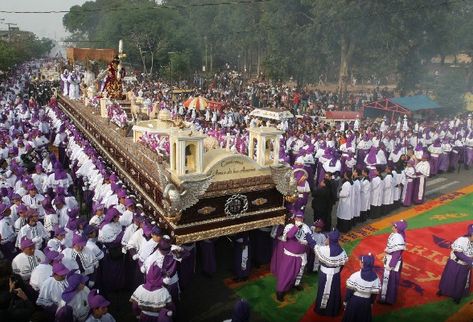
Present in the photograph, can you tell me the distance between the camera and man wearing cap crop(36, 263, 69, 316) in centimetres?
525

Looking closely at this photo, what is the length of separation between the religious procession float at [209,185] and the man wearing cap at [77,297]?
1832mm

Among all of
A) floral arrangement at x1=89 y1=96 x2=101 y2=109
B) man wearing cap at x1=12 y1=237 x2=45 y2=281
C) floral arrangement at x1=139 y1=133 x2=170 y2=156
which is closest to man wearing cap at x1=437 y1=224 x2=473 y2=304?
floral arrangement at x1=139 y1=133 x2=170 y2=156

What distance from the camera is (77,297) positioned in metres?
5.12

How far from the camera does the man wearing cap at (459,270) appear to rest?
7020 millimetres

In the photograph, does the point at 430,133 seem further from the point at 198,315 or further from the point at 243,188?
the point at 198,315

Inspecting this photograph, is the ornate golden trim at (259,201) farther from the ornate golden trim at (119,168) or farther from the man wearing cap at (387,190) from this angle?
the man wearing cap at (387,190)

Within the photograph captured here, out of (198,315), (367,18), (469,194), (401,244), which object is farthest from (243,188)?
(367,18)

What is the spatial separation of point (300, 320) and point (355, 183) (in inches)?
173

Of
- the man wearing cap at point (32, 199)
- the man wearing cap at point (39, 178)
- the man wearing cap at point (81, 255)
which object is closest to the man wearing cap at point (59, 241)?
the man wearing cap at point (81, 255)

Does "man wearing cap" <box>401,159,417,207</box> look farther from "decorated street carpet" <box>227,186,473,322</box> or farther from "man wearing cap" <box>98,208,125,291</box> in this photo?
"man wearing cap" <box>98,208,125,291</box>

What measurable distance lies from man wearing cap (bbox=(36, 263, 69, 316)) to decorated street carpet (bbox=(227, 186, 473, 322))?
124 inches

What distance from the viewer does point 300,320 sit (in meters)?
6.86

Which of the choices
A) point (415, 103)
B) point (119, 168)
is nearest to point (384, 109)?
point (415, 103)

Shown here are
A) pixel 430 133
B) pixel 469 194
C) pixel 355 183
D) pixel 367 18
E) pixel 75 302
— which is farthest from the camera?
pixel 367 18
